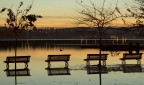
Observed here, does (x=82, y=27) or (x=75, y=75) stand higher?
(x=82, y=27)

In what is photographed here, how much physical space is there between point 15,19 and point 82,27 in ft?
19.0

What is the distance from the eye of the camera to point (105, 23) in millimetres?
19578

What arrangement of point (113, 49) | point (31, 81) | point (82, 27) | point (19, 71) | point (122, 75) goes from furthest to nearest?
point (113, 49) < point (19, 71) < point (122, 75) < point (31, 81) < point (82, 27)

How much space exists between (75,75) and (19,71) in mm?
3742

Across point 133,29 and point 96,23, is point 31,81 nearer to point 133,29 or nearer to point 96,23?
point 96,23

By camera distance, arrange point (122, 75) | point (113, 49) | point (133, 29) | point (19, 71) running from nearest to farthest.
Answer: point (133, 29) → point (122, 75) → point (19, 71) → point (113, 49)

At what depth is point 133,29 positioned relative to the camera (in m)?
12.9

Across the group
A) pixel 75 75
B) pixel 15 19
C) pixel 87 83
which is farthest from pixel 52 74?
pixel 87 83

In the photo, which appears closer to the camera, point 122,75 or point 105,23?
point 105,23

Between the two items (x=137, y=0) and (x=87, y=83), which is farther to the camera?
(x=87, y=83)

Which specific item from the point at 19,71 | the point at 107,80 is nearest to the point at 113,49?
the point at 19,71

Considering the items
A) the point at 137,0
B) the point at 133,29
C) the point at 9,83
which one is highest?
the point at 137,0

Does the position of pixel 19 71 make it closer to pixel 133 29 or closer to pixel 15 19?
pixel 15 19

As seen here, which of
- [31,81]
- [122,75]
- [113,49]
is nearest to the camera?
[31,81]
